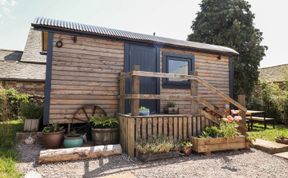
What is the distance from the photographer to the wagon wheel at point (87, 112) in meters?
5.63

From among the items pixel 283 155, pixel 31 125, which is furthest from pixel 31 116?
pixel 283 155

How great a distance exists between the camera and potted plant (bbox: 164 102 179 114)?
6719mm

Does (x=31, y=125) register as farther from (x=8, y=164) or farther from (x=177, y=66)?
(x=177, y=66)

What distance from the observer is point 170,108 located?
6.74 meters

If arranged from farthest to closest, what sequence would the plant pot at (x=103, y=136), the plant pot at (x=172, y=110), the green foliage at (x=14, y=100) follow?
the green foliage at (x=14, y=100)
the plant pot at (x=172, y=110)
the plant pot at (x=103, y=136)

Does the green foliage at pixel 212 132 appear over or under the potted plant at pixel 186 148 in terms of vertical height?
over

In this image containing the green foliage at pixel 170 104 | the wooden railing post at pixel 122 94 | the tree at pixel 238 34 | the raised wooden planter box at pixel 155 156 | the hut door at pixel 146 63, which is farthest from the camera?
the tree at pixel 238 34

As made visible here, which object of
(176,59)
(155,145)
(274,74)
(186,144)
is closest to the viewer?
(155,145)

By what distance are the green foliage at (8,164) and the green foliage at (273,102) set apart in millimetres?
12181

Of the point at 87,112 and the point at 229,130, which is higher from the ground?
the point at 87,112

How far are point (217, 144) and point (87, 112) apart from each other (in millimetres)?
3698

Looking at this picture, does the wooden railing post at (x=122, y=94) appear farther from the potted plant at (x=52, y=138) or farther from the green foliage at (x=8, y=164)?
Answer: the green foliage at (x=8, y=164)

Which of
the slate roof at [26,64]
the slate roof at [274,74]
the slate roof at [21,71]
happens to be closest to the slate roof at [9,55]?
the slate roof at [26,64]

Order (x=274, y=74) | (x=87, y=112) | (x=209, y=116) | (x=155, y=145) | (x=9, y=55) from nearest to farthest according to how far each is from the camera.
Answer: (x=155, y=145) < (x=209, y=116) < (x=87, y=112) < (x=9, y=55) < (x=274, y=74)
